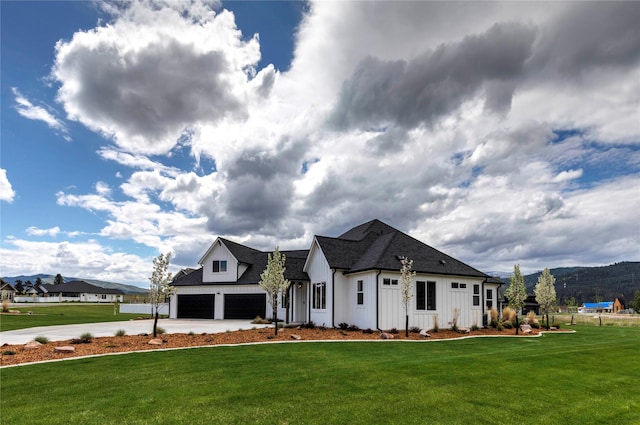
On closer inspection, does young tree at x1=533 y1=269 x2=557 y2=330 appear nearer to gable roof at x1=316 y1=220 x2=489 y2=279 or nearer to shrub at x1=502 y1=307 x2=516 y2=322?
shrub at x1=502 y1=307 x2=516 y2=322

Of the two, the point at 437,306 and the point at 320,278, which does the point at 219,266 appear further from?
the point at 437,306

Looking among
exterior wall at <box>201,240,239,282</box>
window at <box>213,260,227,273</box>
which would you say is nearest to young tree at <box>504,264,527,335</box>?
exterior wall at <box>201,240,239,282</box>

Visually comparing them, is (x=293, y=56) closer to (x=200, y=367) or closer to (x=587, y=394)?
(x=200, y=367)

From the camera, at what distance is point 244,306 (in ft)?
112

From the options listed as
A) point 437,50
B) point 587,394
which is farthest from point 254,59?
point 587,394

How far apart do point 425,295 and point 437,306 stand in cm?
99

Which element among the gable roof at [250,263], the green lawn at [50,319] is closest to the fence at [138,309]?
the green lawn at [50,319]

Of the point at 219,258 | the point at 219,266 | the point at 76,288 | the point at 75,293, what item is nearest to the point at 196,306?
the point at 219,266

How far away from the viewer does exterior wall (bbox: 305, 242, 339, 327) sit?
78.2 ft

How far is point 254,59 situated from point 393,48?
20.4 ft

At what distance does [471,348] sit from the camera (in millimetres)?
15039

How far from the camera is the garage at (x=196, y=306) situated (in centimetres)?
3578

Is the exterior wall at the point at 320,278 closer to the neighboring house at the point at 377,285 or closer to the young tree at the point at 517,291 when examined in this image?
the neighboring house at the point at 377,285

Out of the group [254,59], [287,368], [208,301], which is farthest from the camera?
[208,301]
